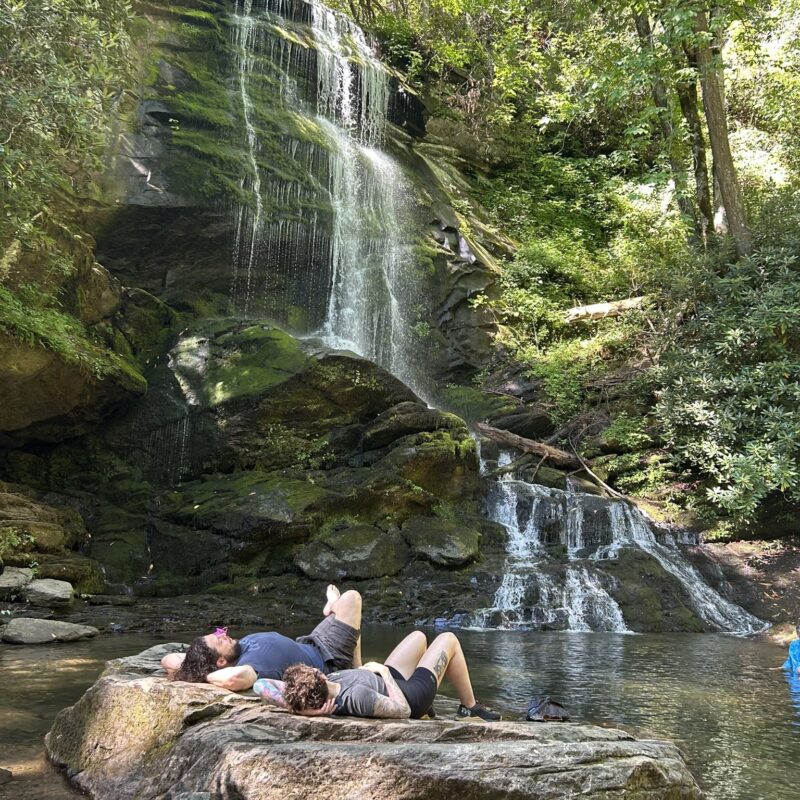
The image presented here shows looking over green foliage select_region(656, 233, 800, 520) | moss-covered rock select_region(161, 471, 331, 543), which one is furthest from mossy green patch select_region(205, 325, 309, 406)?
green foliage select_region(656, 233, 800, 520)

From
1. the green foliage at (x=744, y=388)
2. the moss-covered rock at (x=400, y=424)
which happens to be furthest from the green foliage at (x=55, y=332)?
the green foliage at (x=744, y=388)

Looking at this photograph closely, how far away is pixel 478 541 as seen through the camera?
13461 mm

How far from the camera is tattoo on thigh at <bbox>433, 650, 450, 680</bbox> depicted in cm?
468

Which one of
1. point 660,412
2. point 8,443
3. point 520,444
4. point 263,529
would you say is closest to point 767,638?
point 660,412

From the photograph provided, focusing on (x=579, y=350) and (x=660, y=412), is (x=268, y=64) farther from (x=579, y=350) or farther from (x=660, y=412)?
(x=660, y=412)

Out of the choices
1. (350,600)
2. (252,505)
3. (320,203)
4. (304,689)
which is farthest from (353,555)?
(320,203)

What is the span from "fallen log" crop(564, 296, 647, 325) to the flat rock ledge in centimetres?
1636

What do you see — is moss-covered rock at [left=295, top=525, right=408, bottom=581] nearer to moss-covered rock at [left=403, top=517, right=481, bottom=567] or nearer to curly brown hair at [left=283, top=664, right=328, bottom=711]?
Result: moss-covered rock at [left=403, top=517, right=481, bottom=567]

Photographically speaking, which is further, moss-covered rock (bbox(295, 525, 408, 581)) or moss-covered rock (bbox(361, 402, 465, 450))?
moss-covered rock (bbox(361, 402, 465, 450))

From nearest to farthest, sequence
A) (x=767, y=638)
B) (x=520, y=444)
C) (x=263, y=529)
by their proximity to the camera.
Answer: (x=767, y=638), (x=263, y=529), (x=520, y=444)

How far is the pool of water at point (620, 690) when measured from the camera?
444 cm

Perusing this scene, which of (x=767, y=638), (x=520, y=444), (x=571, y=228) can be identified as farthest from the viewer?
(x=571, y=228)

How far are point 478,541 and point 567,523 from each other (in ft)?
6.35

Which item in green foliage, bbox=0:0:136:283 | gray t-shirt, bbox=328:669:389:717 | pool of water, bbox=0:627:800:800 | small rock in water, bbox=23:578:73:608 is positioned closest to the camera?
gray t-shirt, bbox=328:669:389:717
